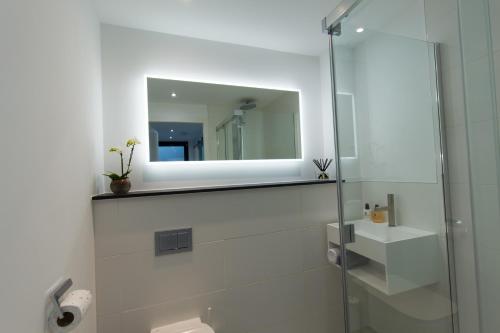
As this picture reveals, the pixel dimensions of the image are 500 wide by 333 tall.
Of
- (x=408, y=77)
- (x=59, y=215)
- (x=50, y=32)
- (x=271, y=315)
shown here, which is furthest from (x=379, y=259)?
(x=50, y=32)

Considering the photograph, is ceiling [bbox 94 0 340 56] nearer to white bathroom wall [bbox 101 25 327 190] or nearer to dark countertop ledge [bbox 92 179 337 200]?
white bathroom wall [bbox 101 25 327 190]

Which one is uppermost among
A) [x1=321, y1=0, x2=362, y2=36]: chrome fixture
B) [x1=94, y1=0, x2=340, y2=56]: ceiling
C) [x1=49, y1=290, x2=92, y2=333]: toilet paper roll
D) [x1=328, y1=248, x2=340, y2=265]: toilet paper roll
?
[x1=94, y1=0, x2=340, y2=56]: ceiling

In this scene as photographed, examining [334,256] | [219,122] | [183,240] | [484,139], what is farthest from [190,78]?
[484,139]

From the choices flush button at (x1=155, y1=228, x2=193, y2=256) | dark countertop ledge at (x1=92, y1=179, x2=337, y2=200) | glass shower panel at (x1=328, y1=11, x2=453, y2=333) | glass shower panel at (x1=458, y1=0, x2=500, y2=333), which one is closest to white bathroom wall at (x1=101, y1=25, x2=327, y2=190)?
dark countertop ledge at (x1=92, y1=179, x2=337, y2=200)

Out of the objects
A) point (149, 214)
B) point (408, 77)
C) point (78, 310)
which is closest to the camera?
point (78, 310)

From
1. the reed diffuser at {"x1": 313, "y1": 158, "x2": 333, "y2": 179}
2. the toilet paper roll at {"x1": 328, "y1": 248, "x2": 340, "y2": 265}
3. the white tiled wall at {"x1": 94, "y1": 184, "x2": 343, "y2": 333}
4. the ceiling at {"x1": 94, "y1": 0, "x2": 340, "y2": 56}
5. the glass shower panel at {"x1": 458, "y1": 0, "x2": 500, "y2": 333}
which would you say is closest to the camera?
the glass shower panel at {"x1": 458, "y1": 0, "x2": 500, "y2": 333}

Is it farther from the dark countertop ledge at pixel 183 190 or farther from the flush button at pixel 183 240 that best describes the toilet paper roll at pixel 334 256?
the flush button at pixel 183 240

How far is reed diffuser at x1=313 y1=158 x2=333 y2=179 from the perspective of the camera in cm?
202

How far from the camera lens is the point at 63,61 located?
0.97m

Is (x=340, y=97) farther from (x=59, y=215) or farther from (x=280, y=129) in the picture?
(x=59, y=215)

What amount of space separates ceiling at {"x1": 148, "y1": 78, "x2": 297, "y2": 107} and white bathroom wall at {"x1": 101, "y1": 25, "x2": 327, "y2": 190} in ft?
0.15

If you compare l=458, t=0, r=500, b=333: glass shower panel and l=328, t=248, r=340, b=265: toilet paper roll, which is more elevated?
l=458, t=0, r=500, b=333: glass shower panel

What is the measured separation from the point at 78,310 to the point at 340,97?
5.46ft

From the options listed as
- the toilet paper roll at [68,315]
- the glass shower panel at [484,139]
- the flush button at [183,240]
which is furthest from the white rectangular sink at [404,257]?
the toilet paper roll at [68,315]
